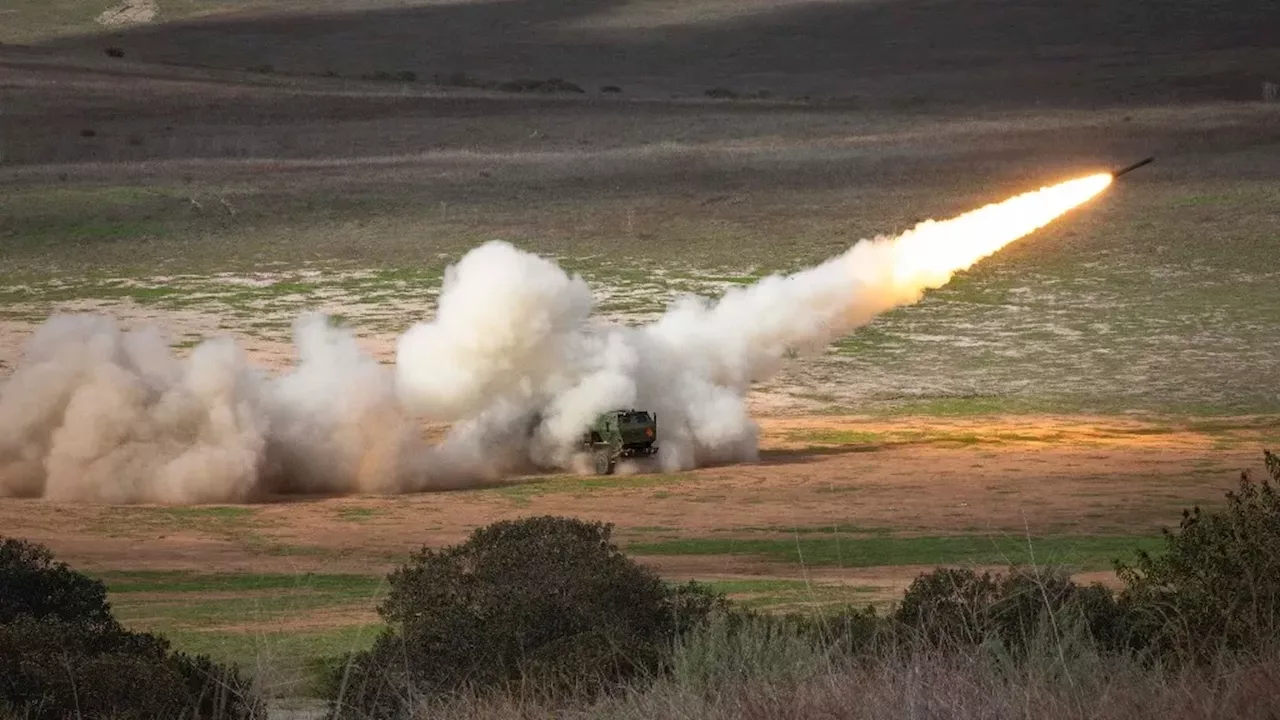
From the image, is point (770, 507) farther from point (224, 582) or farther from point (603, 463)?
point (224, 582)

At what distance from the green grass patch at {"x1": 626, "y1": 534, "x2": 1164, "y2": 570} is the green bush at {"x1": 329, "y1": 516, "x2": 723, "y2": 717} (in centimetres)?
915

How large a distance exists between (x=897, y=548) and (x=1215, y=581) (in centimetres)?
1461

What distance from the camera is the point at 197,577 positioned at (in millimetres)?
27391

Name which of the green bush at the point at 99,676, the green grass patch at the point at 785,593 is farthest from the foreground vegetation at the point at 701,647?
the green grass patch at the point at 785,593

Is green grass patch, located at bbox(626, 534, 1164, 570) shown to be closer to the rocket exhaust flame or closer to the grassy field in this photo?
the grassy field

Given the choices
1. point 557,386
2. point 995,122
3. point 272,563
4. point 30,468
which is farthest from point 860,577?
point 995,122

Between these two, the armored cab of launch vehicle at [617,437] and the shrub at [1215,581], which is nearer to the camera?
the shrub at [1215,581]

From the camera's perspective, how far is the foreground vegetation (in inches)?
443

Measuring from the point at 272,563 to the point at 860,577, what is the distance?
7323 mm

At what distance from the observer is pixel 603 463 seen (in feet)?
120

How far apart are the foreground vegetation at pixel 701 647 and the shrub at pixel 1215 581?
26 millimetres

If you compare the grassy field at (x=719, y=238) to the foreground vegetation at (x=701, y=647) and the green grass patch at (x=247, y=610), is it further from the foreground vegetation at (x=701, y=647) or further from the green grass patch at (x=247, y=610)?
the foreground vegetation at (x=701, y=647)

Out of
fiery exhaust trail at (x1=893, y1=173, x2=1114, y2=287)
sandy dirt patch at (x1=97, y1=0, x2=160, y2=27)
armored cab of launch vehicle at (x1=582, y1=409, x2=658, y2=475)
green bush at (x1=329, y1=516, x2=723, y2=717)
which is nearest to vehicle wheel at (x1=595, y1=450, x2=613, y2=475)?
armored cab of launch vehicle at (x1=582, y1=409, x2=658, y2=475)

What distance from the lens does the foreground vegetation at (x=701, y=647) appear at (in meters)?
11.2
